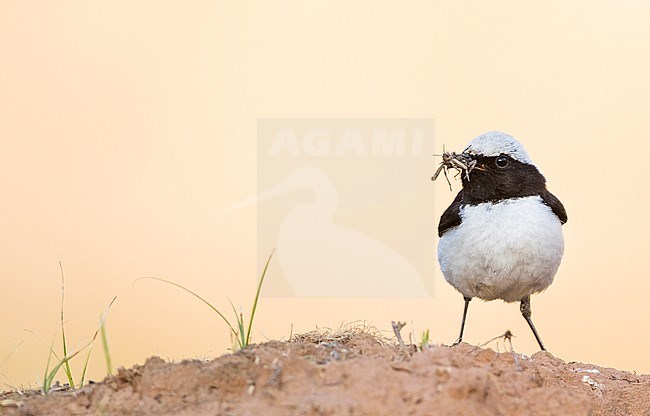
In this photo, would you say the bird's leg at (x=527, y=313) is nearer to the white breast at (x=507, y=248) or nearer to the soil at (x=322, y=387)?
the white breast at (x=507, y=248)

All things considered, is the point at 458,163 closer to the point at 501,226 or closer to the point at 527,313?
the point at 501,226

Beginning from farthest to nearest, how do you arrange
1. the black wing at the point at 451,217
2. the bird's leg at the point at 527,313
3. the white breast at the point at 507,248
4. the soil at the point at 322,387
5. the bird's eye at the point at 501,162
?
the bird's leg at the point at 527,313 < the black wing at the point at 451,217 < the bird's eye at the point at 501,162 < the white breast at the point at 507,248 < the soil at the point at 322,387

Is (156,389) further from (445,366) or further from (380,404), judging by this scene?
(445,366)

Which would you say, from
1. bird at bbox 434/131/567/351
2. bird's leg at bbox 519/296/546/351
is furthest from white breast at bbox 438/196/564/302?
bird's leg at bbox 519/296/546/351

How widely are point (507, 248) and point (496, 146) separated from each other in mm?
810

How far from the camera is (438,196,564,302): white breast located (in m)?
5.28

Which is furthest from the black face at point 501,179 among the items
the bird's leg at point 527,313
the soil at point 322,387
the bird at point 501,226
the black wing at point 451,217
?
the soil at point 322,387

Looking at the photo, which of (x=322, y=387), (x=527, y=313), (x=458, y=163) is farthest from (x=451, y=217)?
(x=322, y=387)

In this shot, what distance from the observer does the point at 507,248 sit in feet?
17.3

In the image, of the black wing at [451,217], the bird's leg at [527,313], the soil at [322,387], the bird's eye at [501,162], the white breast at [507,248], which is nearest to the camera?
the soil at [322,387]

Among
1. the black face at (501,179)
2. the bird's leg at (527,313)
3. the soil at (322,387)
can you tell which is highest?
the black face at (501,179)

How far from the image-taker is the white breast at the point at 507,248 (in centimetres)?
528

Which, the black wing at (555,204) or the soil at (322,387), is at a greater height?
the black wing at (555,204)

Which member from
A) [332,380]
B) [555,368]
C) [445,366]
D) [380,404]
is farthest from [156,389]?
[555,368]
